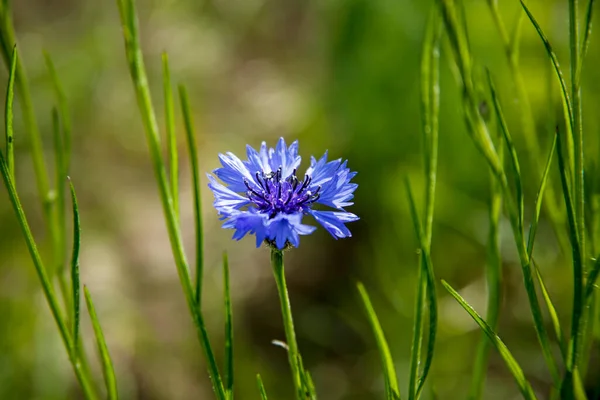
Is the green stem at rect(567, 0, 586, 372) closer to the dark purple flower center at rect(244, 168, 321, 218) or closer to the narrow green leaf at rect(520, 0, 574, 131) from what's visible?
the narrow green leaf at rect(520, 0, 574, 131)

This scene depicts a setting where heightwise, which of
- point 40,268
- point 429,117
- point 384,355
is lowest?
point 384,355

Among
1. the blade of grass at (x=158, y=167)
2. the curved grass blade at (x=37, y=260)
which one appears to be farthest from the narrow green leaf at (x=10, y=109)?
the blade of grass at (x=158, y=167)

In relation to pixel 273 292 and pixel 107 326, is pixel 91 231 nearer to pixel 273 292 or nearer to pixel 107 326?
pixel 107 326

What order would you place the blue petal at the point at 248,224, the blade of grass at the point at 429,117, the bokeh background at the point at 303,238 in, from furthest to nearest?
the bokeh background at the point at 303,238 < the blade of grass at the point at 429,117 < the blue petal at the point at 248,224

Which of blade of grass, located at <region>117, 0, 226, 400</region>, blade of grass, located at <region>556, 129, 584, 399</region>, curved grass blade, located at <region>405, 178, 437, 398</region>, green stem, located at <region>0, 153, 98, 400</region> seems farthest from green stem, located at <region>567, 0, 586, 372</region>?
green stem, located at <region>0, 153, 98, 400</region>

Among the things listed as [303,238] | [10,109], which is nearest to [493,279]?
[10,109]

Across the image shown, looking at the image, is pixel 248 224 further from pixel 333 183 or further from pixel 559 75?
pixel 559 75

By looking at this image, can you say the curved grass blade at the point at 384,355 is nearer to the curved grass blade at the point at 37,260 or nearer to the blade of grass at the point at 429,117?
the blade of grass at the point at 429,117
